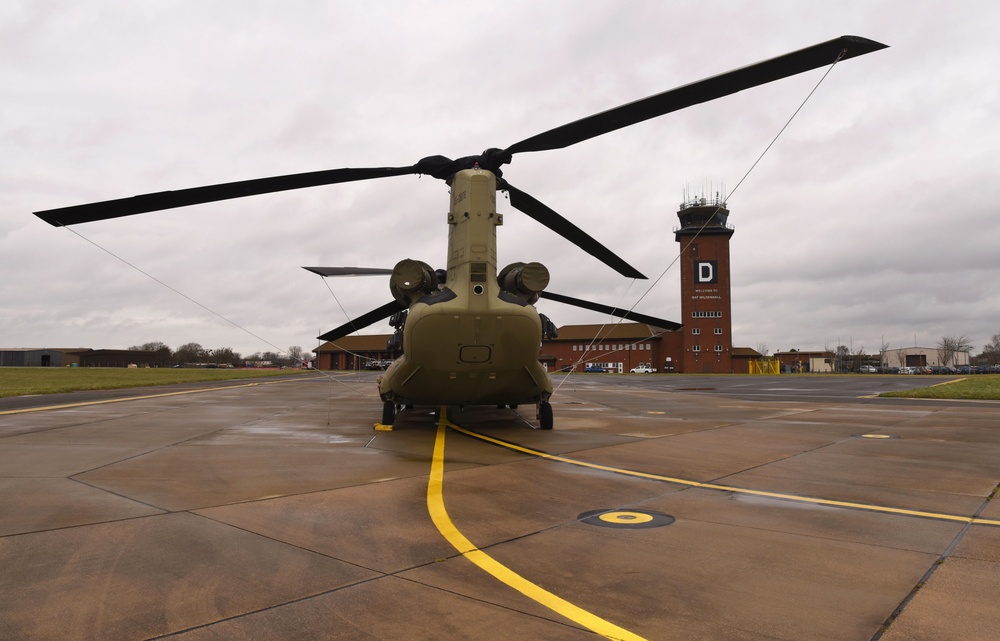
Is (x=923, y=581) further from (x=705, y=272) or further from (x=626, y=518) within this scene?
(x=705, y=272)

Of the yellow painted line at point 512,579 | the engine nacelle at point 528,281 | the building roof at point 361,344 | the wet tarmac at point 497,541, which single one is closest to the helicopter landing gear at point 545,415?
the engine nacelle at point 528,281

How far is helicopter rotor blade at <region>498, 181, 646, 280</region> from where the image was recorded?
12.6 m

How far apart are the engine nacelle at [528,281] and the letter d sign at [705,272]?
80419 mm

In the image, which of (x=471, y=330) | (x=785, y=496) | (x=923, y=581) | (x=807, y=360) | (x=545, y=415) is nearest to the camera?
(x=923, y=581)

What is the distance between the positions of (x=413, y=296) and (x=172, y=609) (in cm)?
878

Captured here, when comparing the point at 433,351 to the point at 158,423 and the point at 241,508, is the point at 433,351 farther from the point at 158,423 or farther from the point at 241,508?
the point at 158,423

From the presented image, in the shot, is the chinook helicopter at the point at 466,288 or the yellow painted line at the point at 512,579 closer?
the yellow painted line at the point at 512,579

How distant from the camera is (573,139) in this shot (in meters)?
9.52

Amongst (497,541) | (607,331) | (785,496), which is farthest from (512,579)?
(607,331)

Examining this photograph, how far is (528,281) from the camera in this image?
11.5 meters

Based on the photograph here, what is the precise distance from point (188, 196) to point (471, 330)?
5.30 meters

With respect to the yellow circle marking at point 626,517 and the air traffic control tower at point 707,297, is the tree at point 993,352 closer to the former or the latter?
the air traffic control tower at point 707,297

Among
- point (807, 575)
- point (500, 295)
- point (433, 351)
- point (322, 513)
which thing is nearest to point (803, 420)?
point (500, 295)

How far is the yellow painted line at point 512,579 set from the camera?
9.53ft
